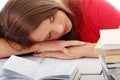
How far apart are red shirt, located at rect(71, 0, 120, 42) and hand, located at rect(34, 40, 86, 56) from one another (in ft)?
0.61

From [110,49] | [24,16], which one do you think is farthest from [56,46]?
[110,49]

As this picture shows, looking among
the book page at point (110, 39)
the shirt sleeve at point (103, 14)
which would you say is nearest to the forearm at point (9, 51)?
the shirt sleeve at point (103, 14)

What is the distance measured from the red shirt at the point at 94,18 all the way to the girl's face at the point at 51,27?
6.4 inches

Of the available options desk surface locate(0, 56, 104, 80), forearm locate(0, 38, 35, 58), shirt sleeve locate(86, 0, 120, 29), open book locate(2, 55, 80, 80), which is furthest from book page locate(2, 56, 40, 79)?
shirt sleeve locate(86, 0, 120, 29)

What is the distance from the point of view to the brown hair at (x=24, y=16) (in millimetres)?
1091

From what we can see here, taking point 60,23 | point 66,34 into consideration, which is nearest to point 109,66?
point 60,23

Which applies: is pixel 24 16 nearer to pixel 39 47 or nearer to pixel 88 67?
A: pixel 39 47

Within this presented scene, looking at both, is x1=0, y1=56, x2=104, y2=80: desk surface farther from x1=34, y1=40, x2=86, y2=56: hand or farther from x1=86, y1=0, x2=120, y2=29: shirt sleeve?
x1=86, y1=0, x2=120, y2=29: shirt sleeve

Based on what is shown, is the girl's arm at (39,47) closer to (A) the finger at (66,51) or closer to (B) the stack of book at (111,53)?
(A) the finger at (66,51)

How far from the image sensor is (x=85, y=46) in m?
1.15

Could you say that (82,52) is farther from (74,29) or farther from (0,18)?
(0,18)

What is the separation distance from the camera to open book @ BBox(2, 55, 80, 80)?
83 cm

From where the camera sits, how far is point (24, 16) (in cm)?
109

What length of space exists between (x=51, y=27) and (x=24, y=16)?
121 millimetres
